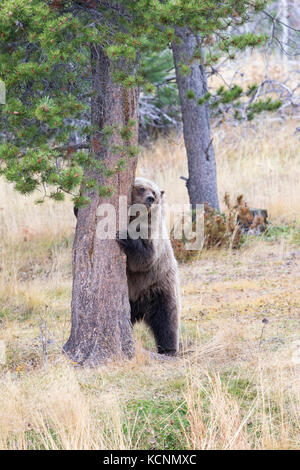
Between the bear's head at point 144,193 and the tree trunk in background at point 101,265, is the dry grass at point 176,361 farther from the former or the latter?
the bear's head at point 144,193

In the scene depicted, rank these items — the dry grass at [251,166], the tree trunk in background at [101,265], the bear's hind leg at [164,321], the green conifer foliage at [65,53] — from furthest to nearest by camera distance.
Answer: the dry grass at [251,166], the bear's hind leg at [164,321], the tree trunk in background at [101,265], the green conifer foliage at [65,53]

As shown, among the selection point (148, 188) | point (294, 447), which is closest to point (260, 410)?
point (294, 447)

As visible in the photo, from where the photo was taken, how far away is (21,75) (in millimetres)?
4148

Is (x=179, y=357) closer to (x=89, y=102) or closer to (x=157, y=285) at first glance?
(x=157, y=285)

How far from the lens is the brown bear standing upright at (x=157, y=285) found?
6.20m

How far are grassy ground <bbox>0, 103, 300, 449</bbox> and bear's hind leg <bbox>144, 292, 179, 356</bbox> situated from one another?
0.55 feet

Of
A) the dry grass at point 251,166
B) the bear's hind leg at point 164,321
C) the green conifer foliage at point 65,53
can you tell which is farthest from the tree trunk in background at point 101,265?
the dry grass at point 251,166

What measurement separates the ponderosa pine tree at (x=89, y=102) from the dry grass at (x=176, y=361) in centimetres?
55

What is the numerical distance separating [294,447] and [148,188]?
9.81ft

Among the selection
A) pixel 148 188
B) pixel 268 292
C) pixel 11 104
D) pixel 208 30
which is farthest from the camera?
pixel 268 292

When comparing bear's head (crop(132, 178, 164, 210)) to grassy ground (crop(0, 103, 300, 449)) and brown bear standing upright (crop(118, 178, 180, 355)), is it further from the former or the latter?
grassy ground (crop(0, 103, 300, 449))

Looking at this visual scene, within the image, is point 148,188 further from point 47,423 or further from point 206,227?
point 206,227

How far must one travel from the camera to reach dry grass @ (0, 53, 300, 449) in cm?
402

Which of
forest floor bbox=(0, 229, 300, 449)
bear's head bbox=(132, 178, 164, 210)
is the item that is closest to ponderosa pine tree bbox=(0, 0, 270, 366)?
bear's head bbox=(132, 178, 164, 210)
